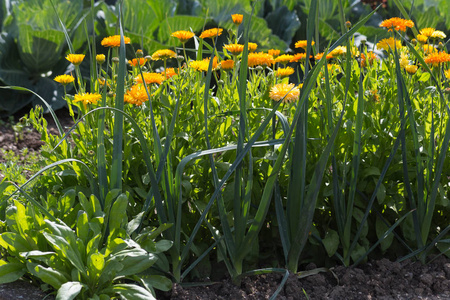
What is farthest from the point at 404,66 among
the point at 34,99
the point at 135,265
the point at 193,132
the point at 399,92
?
the point at 34,99

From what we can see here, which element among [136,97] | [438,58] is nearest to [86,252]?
[136,97]

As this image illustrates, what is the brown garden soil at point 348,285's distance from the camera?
7.01 ft

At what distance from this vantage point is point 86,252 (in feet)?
6.32

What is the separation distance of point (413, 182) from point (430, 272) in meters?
0.37

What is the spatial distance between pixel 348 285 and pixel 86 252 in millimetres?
969

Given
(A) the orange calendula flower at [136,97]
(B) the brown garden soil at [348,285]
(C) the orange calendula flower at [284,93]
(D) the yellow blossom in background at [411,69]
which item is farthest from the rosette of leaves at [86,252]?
(D) the yellow blossom in background at [411,69]

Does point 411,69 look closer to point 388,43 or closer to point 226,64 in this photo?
point 388,43

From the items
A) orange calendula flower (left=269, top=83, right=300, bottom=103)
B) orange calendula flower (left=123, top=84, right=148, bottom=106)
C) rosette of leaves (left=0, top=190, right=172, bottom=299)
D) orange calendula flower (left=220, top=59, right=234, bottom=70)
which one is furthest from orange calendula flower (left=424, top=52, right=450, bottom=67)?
rosette of leaves (left=0, top=190, right=172, bottom=299)

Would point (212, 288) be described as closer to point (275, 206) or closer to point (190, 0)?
point (275, 206)

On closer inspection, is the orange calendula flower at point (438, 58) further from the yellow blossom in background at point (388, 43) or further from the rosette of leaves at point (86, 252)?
the rosette of leaves at point (86, 252)

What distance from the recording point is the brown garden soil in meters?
2.14

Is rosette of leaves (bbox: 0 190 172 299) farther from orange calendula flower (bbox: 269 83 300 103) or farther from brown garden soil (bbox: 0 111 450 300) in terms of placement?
orange calendula flower (bbox: 269 83 300 103)

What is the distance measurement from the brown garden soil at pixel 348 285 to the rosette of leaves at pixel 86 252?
0.15 metres

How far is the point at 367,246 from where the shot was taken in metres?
2.36
